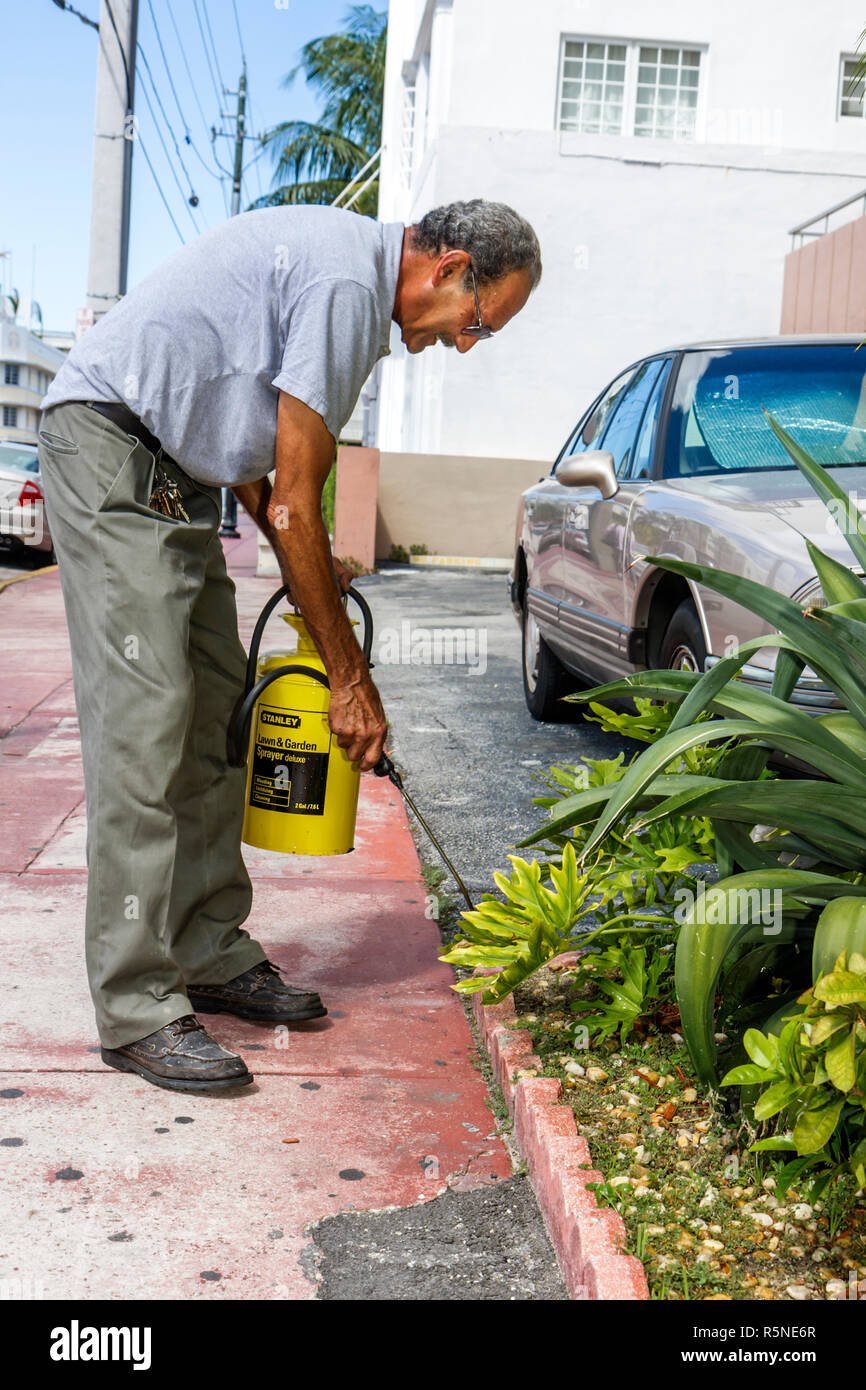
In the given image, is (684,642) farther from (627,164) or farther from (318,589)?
(627,164)

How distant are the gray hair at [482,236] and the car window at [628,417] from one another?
8.99 ft

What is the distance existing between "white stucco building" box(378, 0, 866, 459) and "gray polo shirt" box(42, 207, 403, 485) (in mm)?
14186

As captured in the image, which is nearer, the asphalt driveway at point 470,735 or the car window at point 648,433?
the asphalt driveway at point 470,735

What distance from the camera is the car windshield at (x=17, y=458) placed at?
18094mm

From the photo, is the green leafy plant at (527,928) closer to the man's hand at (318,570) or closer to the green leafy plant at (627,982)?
the green leafy plant at (627,982)

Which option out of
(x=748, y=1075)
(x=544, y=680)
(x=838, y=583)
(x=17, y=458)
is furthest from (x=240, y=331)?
(x=17, y=458)

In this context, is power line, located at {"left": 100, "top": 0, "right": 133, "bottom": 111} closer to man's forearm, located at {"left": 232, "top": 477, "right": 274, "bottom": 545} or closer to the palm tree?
man's forearm, located at {"left": 232, "top": 477, "right": 274, "bottom": 545}

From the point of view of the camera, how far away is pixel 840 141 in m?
17.2

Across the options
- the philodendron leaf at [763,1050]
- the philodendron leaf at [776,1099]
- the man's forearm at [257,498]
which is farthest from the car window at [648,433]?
the philodendron leaf at [776,1099]

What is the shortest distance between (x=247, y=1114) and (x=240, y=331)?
1.65 metres

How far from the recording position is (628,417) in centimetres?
607

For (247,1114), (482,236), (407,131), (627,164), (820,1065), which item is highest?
(407,131)

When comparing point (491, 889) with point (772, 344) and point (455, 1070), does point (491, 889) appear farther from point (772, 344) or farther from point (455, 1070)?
point (772, 344)
